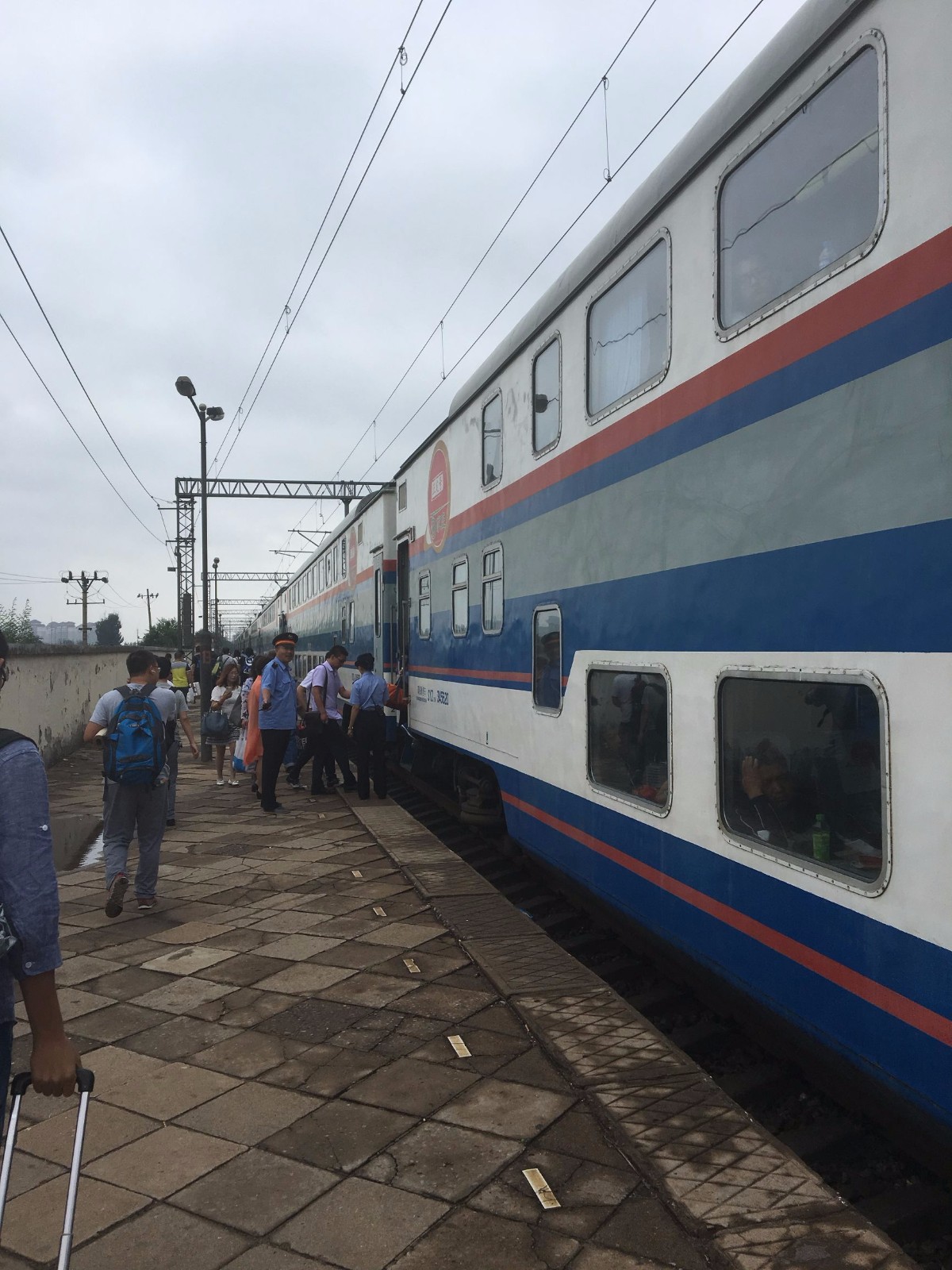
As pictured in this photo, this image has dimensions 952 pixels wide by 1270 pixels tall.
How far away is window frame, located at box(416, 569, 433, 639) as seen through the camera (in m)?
9.30

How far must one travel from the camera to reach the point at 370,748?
35.0 ft

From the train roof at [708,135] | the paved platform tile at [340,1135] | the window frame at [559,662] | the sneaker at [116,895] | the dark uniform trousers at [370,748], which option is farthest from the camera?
the dark uniform trousers at [370,748]

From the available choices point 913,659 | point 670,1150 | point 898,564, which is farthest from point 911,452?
point 670,1150

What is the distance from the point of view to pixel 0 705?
40.4ft

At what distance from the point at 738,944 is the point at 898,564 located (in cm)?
162

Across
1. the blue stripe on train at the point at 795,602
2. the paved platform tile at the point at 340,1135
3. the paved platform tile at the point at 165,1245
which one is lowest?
the paved platform tile at the point at 165,1245

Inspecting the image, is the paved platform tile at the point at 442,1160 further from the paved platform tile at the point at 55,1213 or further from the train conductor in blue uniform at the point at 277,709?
the train conductor in blue uniform at the point at 277,709

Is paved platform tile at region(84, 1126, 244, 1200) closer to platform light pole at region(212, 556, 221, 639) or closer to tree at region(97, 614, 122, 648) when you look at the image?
platform light pole at region(212, 556, 221, 639)

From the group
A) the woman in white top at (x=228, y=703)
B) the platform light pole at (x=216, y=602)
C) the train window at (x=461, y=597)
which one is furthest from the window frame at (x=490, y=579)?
the platform light pole at (x=216, y=602)

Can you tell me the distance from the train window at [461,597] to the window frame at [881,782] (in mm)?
4128

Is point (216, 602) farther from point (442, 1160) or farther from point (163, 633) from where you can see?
point (442, 1160)

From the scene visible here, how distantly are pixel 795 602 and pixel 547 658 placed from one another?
105 inches

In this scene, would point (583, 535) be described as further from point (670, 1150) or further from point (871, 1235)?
point (871, 1235)

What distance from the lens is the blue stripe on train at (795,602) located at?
2.71 metres
